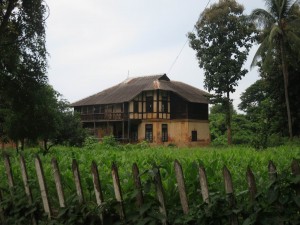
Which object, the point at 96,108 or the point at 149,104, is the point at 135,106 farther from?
the point at 96,108

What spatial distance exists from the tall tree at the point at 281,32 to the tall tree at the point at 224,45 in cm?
539

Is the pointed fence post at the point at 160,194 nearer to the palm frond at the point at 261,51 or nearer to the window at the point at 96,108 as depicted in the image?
the palm frond at the point at 261,51

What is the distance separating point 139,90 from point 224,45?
31.5 ft

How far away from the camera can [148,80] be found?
41.1 metres

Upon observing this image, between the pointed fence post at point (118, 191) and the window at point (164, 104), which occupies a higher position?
the window at point (164, 104)

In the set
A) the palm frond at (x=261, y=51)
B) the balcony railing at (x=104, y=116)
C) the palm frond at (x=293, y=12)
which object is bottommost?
the balcony railing at (x=104, y=116)

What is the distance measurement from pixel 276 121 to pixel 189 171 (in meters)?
30.8

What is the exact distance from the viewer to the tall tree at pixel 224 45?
35.4 m

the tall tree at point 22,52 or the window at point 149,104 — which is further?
the window at point 149,104

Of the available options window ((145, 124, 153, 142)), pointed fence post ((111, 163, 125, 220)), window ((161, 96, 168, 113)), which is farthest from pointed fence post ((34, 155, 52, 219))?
window ((161, 96, 168, 113))

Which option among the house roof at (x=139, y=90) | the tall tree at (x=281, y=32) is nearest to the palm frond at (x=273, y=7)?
the tall tree at (x=281, y=32)

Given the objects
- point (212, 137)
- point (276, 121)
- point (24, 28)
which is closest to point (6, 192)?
point (24, 28)

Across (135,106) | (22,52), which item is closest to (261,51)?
(135,106)

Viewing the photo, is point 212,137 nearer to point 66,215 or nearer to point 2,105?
point 2,105
